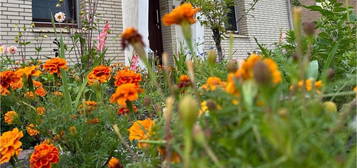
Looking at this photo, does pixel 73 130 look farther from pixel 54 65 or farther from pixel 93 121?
pixel 54 65

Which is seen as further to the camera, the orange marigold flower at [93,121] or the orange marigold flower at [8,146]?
the orange marigold flower at [93,121]

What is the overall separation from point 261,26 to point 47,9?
5500 mm

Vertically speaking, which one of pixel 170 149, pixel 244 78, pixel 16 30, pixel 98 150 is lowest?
pixel 98 150

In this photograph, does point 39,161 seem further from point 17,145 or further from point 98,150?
point 98,150

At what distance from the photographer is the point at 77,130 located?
4.07 ft

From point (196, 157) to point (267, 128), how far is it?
131mm

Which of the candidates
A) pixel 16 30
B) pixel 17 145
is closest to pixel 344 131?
pixel 17 145

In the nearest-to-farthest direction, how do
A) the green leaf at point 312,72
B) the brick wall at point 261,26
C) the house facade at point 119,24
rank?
the green leaf at point 312,72, the house facade at point 119,24, the brick wall at point 261,26

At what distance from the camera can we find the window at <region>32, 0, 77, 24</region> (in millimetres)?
5152

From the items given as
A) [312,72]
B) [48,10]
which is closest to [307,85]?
[312,72]

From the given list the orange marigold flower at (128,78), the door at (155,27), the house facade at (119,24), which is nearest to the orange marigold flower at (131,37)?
the orange marigold flower at (128,78)

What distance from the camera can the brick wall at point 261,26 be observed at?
803 cm

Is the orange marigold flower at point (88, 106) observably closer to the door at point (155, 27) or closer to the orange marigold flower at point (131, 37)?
the orange marigold flower at point (131, 37)

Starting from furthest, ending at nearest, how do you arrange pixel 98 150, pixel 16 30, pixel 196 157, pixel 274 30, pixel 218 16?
pixel 274 30, pixel 218 16, pixel 16 30, pixel 98 150, pixel 196 157
